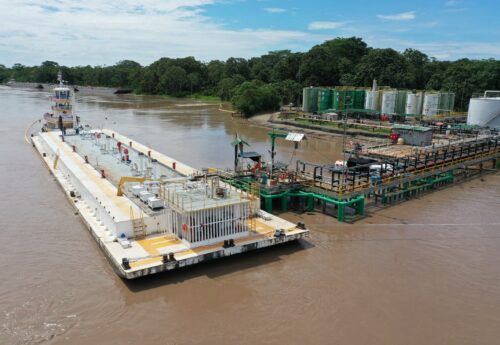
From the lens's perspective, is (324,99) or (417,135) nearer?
(417,135)

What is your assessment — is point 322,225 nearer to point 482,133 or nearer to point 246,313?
point 246,313

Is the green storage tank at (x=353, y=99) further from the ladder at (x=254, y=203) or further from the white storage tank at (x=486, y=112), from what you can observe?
the ladder at (x=254, y=203)

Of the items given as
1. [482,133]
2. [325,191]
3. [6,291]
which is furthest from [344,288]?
[482,133]

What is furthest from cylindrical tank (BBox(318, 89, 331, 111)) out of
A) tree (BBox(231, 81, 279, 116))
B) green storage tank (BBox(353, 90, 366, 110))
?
tree (BBox(231, 81, 279, 116))

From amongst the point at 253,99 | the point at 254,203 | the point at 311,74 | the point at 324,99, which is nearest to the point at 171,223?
the point at 254,203

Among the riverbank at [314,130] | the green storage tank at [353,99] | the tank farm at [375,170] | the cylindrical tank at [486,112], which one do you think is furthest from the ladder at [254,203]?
the green storage tank at [353,99]

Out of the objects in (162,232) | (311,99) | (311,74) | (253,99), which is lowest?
(162,232)

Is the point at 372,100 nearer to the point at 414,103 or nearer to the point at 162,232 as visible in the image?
the point at 414,103
